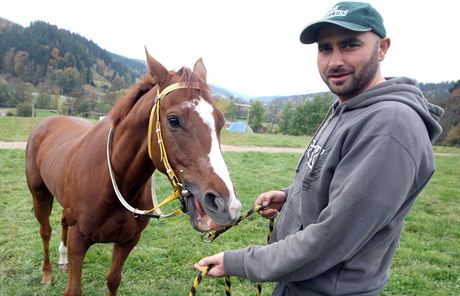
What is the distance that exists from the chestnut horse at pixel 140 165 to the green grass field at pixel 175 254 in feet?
2.76

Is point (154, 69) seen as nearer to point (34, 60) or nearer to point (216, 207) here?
point (216, 207)

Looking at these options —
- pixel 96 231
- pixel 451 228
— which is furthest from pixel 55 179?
pixel 451 228

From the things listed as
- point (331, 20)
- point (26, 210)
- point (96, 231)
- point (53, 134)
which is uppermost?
point (331, 20)

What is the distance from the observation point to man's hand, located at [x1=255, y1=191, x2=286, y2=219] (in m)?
2.16

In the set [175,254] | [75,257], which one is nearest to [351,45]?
[75,257]

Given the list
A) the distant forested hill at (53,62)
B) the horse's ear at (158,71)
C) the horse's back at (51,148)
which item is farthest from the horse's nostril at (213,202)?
the distant forested hill at (53,62)

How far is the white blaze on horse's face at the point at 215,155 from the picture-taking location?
5.77 ft

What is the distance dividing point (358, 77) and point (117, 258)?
287 cm

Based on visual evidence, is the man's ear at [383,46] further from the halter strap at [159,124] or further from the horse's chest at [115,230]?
the horse's chest at [115,230]

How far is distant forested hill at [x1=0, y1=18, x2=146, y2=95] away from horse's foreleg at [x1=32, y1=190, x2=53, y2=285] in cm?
6855

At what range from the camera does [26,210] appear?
6.08 m

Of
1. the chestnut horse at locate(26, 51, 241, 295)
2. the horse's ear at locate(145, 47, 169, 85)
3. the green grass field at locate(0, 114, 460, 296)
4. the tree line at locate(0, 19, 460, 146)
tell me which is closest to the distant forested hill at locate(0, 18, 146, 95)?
the tree line at locate(0, 19, 460, 146)

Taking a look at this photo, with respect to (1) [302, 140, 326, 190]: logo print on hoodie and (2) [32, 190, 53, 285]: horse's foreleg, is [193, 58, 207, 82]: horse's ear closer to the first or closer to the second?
(1) [302, 140, 326, 190]: logo print on hoodie

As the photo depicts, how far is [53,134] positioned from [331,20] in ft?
13.9
